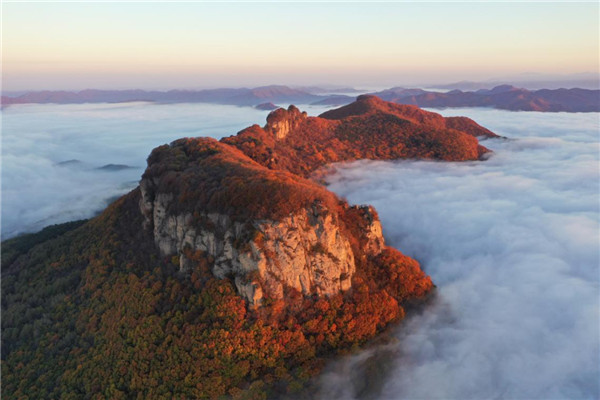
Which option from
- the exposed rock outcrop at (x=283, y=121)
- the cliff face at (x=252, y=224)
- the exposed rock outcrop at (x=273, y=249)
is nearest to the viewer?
the exposed rock outcrop at (x=273, y=249)

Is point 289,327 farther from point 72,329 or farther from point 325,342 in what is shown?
point 72,329

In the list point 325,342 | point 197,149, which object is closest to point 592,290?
point 325,342

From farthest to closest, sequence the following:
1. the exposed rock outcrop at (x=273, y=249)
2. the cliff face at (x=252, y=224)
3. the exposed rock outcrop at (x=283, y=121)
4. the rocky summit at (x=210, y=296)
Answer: the exposed rock outcrop at (x=283, y=121) → the cliff face at (x=252, y=224) → the exposed rock outcrop at (x=273, y=249) → the rocky summit at (x=210, y=296)

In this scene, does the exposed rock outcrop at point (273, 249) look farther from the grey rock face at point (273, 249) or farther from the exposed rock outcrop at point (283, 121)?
the exposed rock outcrop at point (283, 121)

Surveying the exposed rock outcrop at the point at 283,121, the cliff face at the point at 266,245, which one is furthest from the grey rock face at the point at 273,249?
the exposed rock outcrop at the point at 283,121

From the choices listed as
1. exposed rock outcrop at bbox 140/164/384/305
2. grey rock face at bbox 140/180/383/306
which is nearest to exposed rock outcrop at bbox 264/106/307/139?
exposed rock outcrop at bbox 140/164/384/305

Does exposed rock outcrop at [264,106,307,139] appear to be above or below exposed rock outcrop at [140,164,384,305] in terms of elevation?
above

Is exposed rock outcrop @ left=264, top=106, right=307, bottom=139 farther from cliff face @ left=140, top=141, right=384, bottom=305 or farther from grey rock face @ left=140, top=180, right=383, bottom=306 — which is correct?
grey rock face @ left=140, top=180, right=383, bottom=306

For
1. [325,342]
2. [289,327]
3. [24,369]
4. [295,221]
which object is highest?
[295,221]

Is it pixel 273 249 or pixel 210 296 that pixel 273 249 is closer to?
pixel 273 249

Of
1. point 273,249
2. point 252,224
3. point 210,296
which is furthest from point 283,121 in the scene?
point 210,296

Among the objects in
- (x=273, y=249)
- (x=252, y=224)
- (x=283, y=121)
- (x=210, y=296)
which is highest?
(x=283, y=121)
